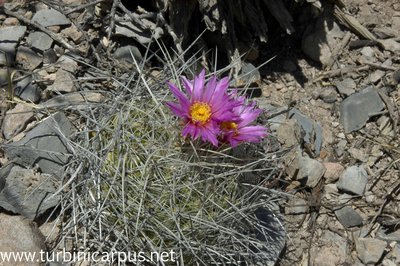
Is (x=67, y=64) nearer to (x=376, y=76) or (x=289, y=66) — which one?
(x=289, y=66)

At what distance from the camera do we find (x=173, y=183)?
177 cm

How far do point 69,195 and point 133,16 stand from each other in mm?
874

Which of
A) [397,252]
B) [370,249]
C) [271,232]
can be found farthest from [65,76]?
[397,252]

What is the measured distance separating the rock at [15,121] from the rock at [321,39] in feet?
→ 4.23

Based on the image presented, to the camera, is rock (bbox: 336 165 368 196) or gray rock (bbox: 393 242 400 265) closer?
gray rock (bbox: 393 242 400 265)

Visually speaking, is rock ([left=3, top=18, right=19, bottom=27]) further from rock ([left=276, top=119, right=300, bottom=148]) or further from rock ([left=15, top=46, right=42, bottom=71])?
rock ([left=276, top=119, right=300, bottom=148])

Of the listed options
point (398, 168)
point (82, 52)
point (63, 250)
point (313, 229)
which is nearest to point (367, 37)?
point (398, 168)

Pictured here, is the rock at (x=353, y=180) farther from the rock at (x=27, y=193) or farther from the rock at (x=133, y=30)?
the rock at (x=27, y=193)

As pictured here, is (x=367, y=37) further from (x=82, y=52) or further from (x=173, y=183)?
(x=173, y=183)

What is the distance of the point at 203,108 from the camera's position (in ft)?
5.83

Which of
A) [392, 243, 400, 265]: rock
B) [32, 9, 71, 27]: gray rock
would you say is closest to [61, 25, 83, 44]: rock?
[32, 9, 71, 27]: gray rock

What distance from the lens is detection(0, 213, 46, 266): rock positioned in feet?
6.31

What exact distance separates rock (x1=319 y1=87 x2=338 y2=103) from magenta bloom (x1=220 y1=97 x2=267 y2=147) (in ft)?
3.08

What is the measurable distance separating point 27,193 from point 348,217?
47.8 inches
